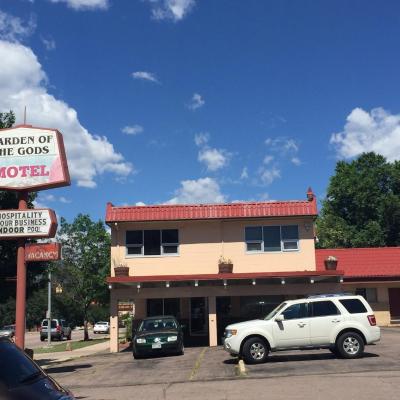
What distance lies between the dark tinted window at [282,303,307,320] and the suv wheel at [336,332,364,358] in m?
1.21

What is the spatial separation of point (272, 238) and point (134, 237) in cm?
653

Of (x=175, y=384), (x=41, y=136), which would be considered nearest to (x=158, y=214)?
(x=41, y=136)

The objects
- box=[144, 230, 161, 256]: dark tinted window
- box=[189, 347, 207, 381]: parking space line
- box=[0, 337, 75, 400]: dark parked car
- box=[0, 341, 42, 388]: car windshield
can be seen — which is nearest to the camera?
box=[0, 337, 75, 400]: dark parked car

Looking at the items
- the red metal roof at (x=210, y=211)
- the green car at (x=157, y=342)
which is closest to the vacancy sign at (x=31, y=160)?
the green car at (x=157, y=342)

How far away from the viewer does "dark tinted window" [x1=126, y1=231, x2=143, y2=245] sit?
2625cm

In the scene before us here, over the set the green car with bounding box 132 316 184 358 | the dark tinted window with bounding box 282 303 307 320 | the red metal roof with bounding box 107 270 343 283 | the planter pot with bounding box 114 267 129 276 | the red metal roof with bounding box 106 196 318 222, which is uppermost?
the red metal roof with bounding box 106 196 318 222

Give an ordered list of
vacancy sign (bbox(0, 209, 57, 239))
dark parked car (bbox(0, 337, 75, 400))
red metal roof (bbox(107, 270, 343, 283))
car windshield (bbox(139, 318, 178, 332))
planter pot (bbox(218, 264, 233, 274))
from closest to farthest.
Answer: dark parked car (bbox(0, 337, 75, 400))
vacancy sign (bbox(0, 209, 57, 239))
car windshield (bbox(139, 318, 178, 332))
red metal roof (bbox(107, 270, 343, 283))
planter pot (bbox(218, 264, 233, 274))

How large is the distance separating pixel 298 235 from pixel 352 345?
10767 mm

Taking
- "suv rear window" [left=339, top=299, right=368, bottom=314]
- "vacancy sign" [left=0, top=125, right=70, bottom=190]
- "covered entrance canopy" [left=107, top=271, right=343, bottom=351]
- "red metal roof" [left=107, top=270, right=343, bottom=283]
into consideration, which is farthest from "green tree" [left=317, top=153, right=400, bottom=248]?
"vacancy sign" [left=0, top=125, right=70, bottom=190]

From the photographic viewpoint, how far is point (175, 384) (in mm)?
12742

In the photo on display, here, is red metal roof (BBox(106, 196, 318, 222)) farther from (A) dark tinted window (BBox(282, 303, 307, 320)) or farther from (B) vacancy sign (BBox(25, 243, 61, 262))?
(A) dark tinted window (BBox(282, 303, 307, 320))

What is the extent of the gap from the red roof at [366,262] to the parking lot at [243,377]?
47.5 ft

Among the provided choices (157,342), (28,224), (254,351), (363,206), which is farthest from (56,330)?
(254,351)

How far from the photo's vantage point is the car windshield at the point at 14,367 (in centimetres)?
489
